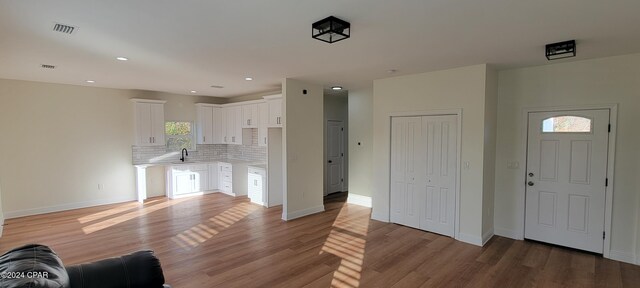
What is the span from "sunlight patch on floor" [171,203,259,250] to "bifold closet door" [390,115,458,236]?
2810 millimetres

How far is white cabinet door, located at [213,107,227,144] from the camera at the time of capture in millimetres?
7988

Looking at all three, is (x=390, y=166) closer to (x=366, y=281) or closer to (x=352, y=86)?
(x=352, y=86)

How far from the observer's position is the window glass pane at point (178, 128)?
746cm

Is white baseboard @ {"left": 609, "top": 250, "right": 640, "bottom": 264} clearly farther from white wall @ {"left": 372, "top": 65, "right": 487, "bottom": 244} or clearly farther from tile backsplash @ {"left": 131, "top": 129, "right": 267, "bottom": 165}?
tile backsplash @ {"left": 131, "top": 129, "right": 267, "bottom": 165}

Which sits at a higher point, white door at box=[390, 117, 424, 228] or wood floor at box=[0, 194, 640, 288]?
white door at box=[390, 117, 424, 228]

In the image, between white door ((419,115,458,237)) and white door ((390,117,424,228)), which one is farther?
white door ((390,117,424,228))

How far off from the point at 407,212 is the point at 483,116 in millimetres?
1946

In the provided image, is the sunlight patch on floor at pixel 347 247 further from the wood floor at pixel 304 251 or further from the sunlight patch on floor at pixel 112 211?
the sunlight patch on floor at pixel 112 211

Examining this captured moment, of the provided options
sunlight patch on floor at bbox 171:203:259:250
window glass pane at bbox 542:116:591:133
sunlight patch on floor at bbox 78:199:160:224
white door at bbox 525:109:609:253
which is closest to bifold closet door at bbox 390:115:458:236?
white door at bbox 525:109:609:253

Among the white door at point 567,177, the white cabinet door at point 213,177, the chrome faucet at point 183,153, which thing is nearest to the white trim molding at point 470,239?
the white door at point 567,177

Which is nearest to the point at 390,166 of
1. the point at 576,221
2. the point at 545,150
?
the point at 545,150

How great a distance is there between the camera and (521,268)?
3523 millimetres

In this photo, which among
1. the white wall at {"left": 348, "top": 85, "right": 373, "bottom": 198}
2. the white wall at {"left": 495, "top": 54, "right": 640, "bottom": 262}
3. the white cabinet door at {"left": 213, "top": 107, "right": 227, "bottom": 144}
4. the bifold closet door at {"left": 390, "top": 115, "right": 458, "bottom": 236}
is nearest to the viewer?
the white wall at {"left": 495, "top": 54, "right": 640, "bottom": 262}

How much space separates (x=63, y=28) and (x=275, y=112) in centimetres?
377
